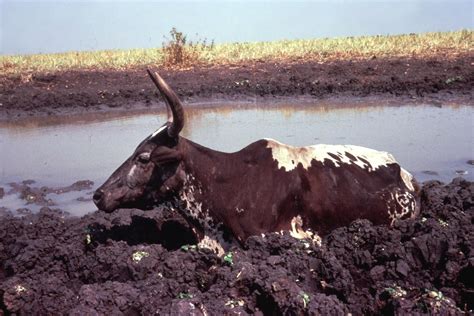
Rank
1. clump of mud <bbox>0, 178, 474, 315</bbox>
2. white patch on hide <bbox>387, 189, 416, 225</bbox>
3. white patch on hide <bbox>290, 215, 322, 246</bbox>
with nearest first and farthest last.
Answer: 1. clump of mud <bbox>0, 178, 474, 315</bbox>
2. white patch on hide <bbox>290, 215, 322, 246</bbox>
3. white patch on hide <bbox>387, 189, 416, 225</bbox>

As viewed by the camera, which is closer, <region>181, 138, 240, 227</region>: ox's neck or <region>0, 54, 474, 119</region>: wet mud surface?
<region>181, 138, 240, 227</region>: ox's neck

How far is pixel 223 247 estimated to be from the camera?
17.1 ft

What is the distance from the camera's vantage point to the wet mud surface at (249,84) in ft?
55.1

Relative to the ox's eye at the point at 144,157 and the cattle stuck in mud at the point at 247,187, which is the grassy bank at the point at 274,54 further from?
the ox's eye at the point at 144,157

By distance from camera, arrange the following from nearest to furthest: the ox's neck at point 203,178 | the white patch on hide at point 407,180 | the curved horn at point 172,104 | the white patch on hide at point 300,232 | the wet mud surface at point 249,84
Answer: the curved horn at point 172,104, the white patch on hide at point 300,232, the ox's neck at point 203,178, the white patch on hide at point 407,180, the wet mud surface at point 249,84

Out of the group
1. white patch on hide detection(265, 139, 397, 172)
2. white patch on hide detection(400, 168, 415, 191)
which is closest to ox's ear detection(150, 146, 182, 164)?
white patch on hide detection(265, 139, 397, 172)

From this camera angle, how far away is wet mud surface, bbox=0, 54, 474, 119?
1678cm

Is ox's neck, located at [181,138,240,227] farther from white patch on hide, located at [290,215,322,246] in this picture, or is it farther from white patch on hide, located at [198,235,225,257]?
white patch on hide, located at [290,215,322,246]

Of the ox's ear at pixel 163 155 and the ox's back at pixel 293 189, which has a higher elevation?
the ox's ear at pixel 163 155

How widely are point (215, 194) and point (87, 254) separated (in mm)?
1328

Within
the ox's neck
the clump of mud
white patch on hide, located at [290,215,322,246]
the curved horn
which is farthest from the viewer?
the ox's neck

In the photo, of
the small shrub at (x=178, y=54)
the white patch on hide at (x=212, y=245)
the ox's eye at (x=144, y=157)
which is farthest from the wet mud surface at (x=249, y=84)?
the ox's eye at (x=144, y=157)

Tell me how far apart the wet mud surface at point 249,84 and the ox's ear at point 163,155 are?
11.2m

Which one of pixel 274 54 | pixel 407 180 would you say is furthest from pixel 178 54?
pixel 407 180
